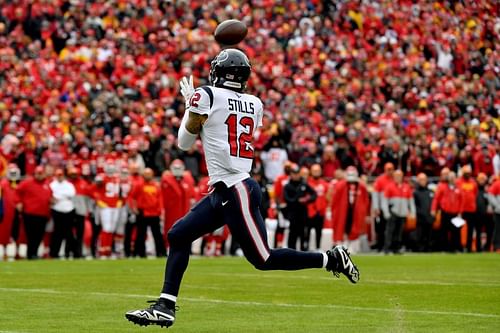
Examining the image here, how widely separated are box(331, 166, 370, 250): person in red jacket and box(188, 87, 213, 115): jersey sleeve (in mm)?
13803

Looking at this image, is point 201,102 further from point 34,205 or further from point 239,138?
point 34,205

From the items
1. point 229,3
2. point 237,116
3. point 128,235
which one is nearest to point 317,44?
point 229,3

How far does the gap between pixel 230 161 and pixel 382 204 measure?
14.4 m

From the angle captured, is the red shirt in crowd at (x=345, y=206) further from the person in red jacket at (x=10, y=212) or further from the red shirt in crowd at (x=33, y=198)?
the person in red jacket at (x=10, y=212)

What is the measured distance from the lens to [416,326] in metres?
8.34

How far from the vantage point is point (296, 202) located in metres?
21.6

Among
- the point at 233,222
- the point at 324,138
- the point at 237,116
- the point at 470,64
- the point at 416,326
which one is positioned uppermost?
the point at 470,64

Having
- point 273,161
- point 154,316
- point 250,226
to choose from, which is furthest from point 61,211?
point 154,316

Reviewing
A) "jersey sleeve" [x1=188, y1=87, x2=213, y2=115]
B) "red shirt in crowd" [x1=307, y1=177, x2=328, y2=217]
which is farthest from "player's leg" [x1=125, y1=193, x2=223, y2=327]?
"red shirt in crowd" [x1=307, y1=177, x2=328, y2=217]

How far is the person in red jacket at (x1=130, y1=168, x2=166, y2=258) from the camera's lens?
67.3 ft

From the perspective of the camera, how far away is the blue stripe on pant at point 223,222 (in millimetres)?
8094

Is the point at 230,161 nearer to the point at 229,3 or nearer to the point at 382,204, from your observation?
the point at 382,204

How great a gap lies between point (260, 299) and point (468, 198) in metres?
12.7

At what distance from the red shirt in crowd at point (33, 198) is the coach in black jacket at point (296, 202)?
454 centimetres
